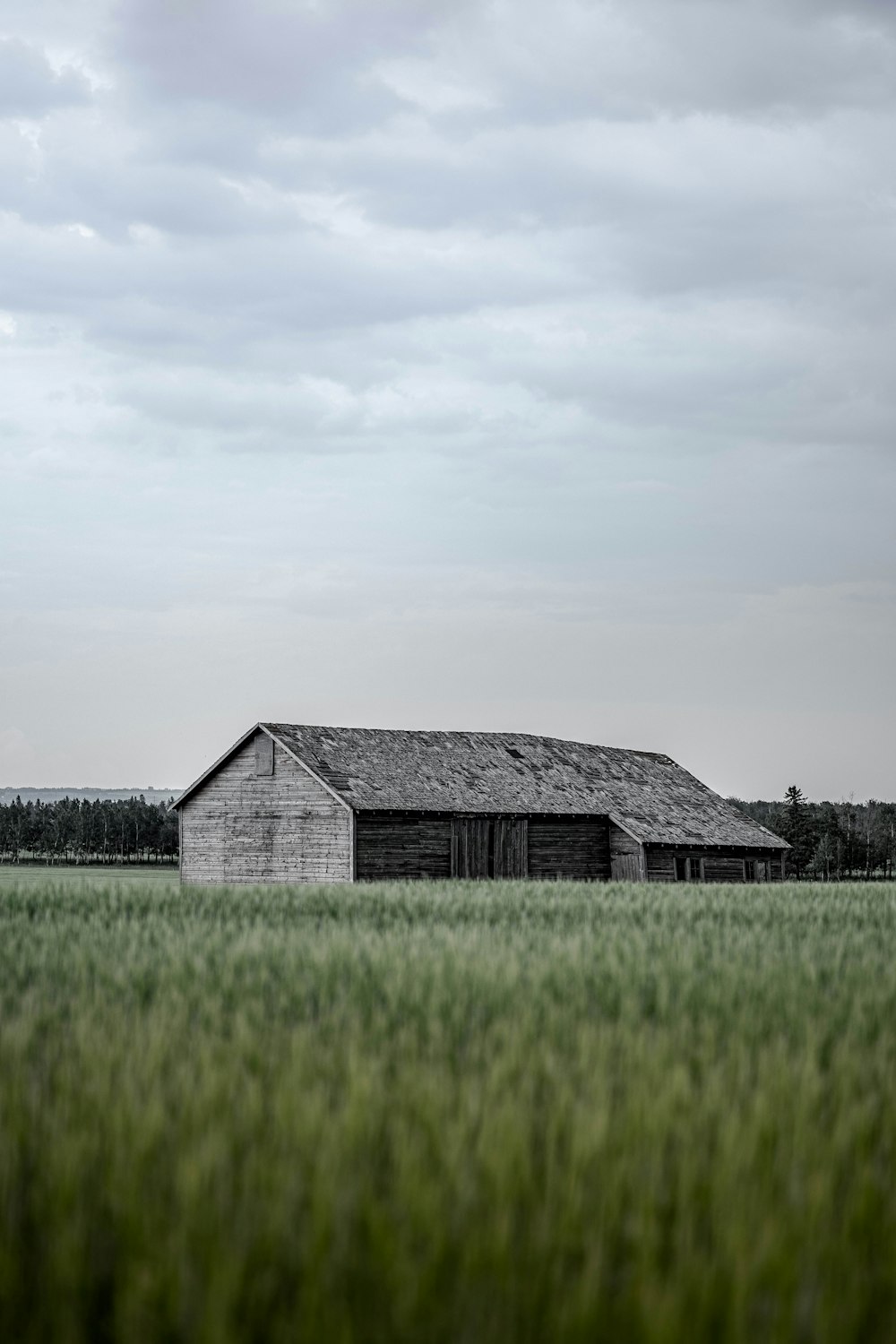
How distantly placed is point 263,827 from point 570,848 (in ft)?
39.9

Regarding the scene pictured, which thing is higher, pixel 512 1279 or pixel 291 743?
pixel 291 743

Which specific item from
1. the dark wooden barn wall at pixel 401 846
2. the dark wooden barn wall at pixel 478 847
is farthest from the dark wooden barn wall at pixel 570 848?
the dark wooden barn wall at pixel 401 846

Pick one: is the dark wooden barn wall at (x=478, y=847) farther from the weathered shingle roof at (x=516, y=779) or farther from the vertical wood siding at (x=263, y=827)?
the vertical wood siding at (x=263, y=827)

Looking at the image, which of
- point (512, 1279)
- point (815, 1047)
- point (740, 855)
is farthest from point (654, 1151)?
point (740, 855)

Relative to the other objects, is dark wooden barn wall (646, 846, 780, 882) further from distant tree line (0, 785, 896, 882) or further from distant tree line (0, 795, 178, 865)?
distant tree line (0, 795, 178, 865)

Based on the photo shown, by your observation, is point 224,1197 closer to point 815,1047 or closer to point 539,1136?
point 539,1136

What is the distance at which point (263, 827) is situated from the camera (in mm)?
48156

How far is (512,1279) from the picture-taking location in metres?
3.97

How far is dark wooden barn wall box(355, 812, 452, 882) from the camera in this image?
149 ft

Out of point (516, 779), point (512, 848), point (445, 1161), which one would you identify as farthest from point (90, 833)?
point (445, 1161)

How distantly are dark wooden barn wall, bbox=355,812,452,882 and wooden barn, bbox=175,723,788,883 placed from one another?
4 cm

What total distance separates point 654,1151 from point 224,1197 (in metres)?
1.62

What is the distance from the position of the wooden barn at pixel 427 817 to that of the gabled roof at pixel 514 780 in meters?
0.08

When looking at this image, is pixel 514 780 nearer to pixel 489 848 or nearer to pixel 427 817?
pixel 489 848
